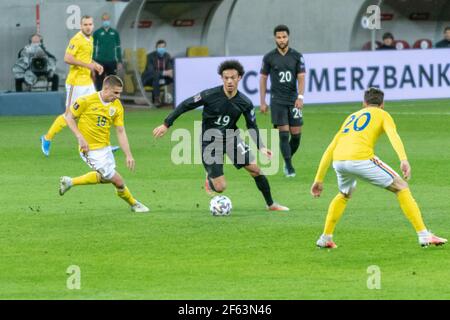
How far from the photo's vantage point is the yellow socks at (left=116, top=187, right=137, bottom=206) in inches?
645

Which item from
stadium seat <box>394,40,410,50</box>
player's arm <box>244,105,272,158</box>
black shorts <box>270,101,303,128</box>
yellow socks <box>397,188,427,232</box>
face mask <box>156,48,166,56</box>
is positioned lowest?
yellow socks <box>397,188,427,232</box>

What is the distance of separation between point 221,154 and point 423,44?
2345 cm

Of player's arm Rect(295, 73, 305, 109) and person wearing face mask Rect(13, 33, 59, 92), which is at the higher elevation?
person wearing face mask Rect(13, 33, 59, 92)

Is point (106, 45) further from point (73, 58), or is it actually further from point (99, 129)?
point (99, 129)

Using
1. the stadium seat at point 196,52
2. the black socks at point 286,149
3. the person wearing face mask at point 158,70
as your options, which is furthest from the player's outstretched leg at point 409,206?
the stadium seat at point 196,52

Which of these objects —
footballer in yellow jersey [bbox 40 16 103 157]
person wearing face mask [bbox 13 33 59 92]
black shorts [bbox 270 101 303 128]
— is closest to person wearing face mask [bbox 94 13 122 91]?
person wearing face mask [bbox 13 33 59 92]

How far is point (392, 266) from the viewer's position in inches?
501

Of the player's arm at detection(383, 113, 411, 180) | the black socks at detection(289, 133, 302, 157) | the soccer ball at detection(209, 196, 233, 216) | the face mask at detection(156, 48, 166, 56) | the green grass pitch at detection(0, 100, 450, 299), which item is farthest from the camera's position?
the face mask at detection(156, 48, 166, 56)

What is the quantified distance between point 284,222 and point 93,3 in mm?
20455

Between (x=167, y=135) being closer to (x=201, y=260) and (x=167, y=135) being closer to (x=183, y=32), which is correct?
(x=183, y=32)

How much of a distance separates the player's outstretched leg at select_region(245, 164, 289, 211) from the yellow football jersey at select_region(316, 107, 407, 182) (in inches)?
112

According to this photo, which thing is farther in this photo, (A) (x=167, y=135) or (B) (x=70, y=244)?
(A) (x=167, y=135)

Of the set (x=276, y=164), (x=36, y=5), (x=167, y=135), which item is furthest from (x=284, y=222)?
(x=36, y=5)

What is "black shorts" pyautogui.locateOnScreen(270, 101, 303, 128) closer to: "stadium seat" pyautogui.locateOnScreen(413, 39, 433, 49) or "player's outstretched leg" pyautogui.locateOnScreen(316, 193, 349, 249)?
"player's outstretched leg" pyautogui.locateOnScreen(316, 193, 349, 249)
